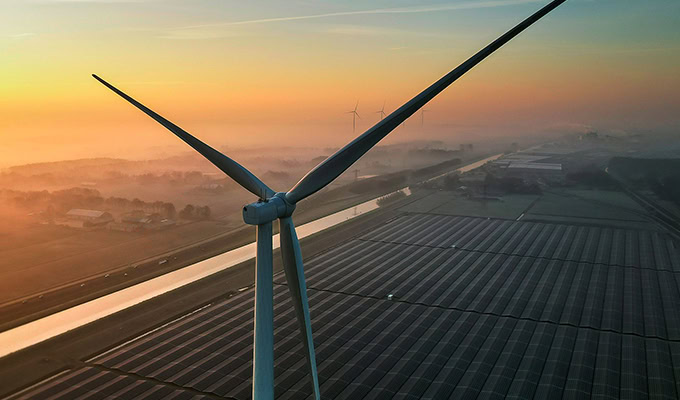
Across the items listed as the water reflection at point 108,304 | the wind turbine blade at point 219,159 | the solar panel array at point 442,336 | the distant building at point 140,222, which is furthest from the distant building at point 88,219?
the wind turbine blade at point 219,159

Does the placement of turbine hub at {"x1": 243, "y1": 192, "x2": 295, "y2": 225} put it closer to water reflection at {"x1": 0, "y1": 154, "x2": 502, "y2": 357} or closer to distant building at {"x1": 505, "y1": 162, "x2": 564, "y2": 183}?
water reflection at {"x1": 0, "y1": 154, "x2": 502, "y2": 357}

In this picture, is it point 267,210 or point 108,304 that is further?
point 108,304

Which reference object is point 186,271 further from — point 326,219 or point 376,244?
point 326,219

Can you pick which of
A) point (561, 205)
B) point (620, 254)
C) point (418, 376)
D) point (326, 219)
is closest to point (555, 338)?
point (418, 376)

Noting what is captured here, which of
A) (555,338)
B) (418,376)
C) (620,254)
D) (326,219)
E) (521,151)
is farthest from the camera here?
(521,151)

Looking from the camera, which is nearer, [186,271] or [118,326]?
[118,326]

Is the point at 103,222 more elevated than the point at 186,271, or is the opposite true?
the point at 103,222

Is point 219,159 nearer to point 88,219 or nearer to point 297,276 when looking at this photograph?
point 297,276

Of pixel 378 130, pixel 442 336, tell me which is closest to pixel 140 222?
pixel 442 336
